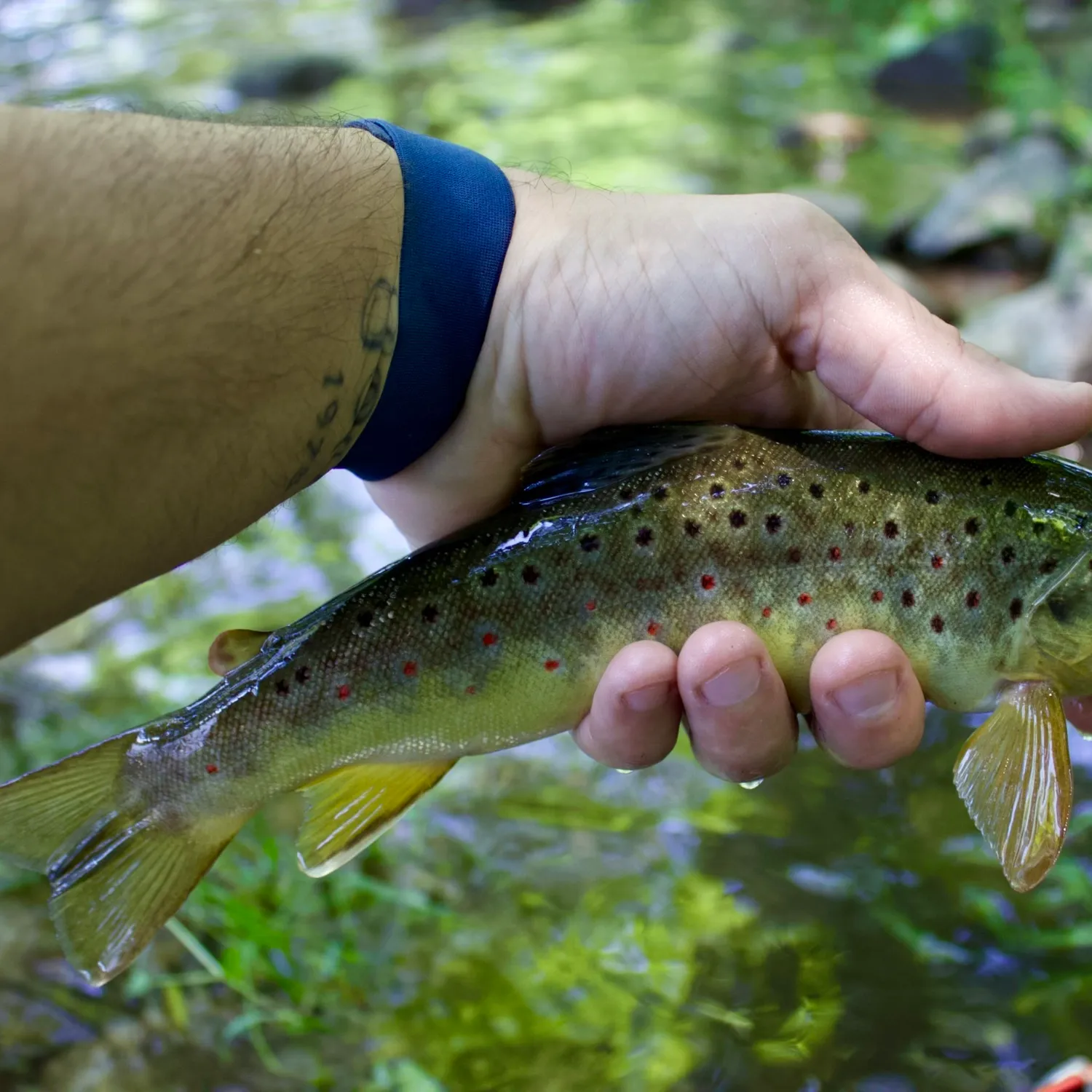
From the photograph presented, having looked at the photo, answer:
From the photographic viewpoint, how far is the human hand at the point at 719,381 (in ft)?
5.93

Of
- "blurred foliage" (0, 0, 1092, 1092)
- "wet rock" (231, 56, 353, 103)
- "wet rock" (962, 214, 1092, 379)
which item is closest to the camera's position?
"blurred foliage" (0, 0, 1092, 1092)

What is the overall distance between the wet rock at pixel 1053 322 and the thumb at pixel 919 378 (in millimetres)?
2960

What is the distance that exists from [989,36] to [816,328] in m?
9.10

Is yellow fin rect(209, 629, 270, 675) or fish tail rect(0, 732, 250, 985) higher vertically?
yellow fin rect(209, 629, 270, 675)

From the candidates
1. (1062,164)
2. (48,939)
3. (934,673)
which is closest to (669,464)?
(934,673)

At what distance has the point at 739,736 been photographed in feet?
6.10

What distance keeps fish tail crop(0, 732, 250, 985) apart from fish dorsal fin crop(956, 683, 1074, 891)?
1.30 meters

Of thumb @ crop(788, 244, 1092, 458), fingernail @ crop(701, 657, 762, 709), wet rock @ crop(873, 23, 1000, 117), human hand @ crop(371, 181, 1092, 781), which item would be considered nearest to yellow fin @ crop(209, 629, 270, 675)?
human hand @ crop(371, 181, 1092, 781)

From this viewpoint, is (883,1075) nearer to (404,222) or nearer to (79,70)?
(404,222)

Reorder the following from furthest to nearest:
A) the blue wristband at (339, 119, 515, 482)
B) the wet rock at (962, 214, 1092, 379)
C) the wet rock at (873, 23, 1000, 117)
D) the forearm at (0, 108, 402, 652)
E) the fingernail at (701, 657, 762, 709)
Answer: the wet rock at (873, 23, 1000, 117) < the wet rock at (962, 214, 1092, 379) < the blue wristband at (339, 119, 515, 482) < the fingernail at (701, 657, 762, 709) < the forearm at (0, 108, 402, 652)

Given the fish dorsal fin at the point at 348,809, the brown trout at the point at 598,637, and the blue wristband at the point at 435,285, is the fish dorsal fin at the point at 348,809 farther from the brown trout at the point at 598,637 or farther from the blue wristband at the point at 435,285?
the blue wristband at the point at 435,285

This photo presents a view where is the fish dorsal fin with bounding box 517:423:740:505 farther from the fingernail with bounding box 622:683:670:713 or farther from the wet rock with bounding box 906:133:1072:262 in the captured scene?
the wet rock with bounding box 906:133:1072:262

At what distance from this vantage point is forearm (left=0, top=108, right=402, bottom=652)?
4.50 feet

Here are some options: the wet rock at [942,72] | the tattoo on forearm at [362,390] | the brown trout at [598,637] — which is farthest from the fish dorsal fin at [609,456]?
the wet rock at [942,72]
